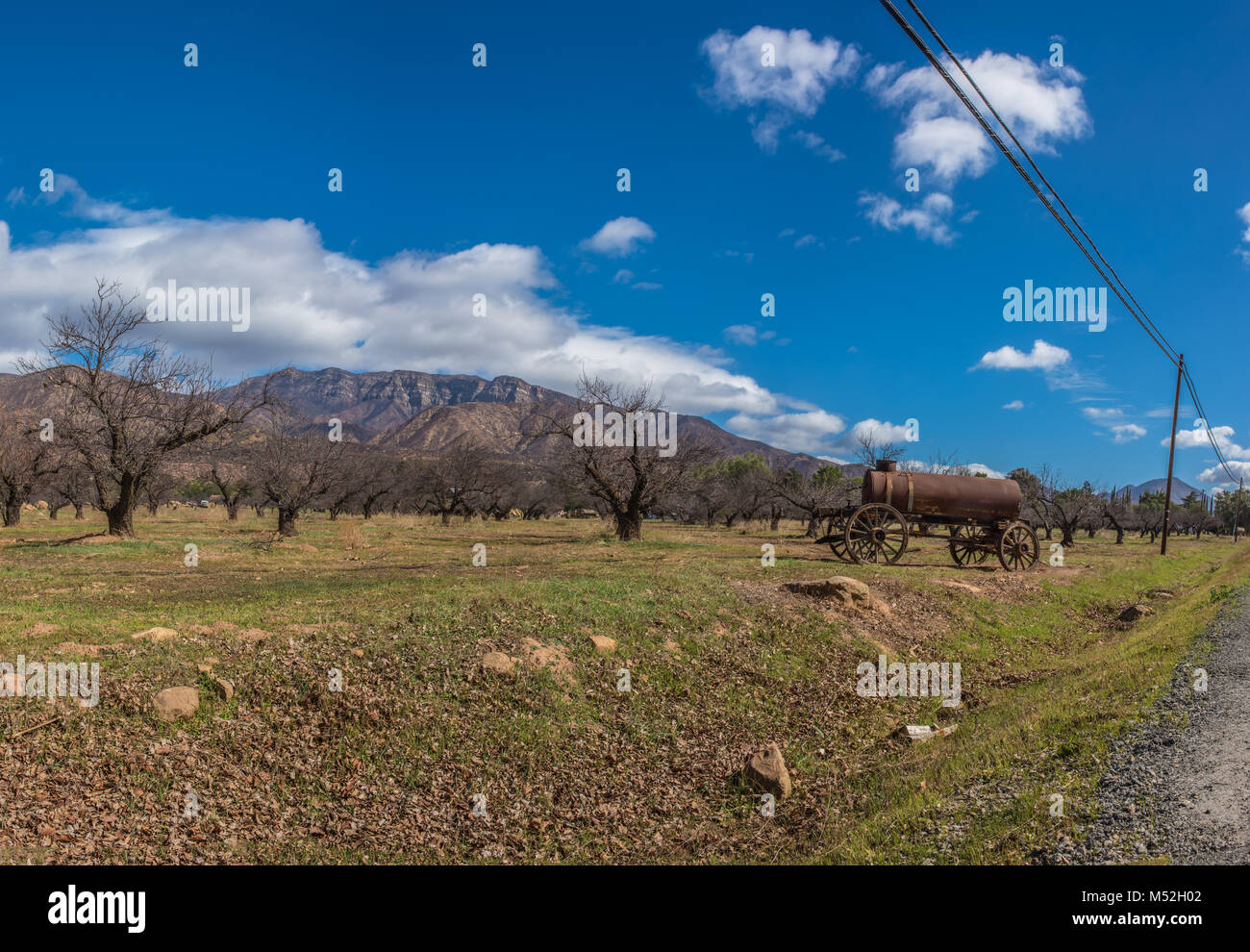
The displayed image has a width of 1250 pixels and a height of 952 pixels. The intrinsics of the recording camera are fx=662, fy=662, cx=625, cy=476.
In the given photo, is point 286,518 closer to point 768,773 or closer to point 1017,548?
point 768,773

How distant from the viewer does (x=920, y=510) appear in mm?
21797

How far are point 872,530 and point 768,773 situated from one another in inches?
595

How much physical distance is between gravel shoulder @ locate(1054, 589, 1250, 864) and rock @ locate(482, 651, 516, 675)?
6.60 m

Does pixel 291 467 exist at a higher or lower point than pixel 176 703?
higher

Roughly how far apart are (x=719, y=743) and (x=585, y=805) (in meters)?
2.45

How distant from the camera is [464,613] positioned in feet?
36.3

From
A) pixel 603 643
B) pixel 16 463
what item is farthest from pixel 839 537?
pixel 16 463

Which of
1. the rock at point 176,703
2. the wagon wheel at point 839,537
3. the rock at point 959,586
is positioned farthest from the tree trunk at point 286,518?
the rock at point 959,586

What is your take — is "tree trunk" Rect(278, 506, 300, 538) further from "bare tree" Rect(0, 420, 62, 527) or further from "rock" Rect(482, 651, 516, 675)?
"rock" Rect(482, 651, 516, 675)

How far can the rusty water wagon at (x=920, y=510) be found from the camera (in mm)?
21609

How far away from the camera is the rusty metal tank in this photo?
2159 cm

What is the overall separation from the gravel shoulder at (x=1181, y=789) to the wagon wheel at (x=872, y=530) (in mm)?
13335

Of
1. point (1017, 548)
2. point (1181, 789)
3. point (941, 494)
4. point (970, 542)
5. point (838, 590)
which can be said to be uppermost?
point (941, 494)

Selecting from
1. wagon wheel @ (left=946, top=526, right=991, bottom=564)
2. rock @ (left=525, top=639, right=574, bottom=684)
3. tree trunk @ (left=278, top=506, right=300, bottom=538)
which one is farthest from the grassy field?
tree trunk @ (left=278, top=506, right=300, bottom=538)
